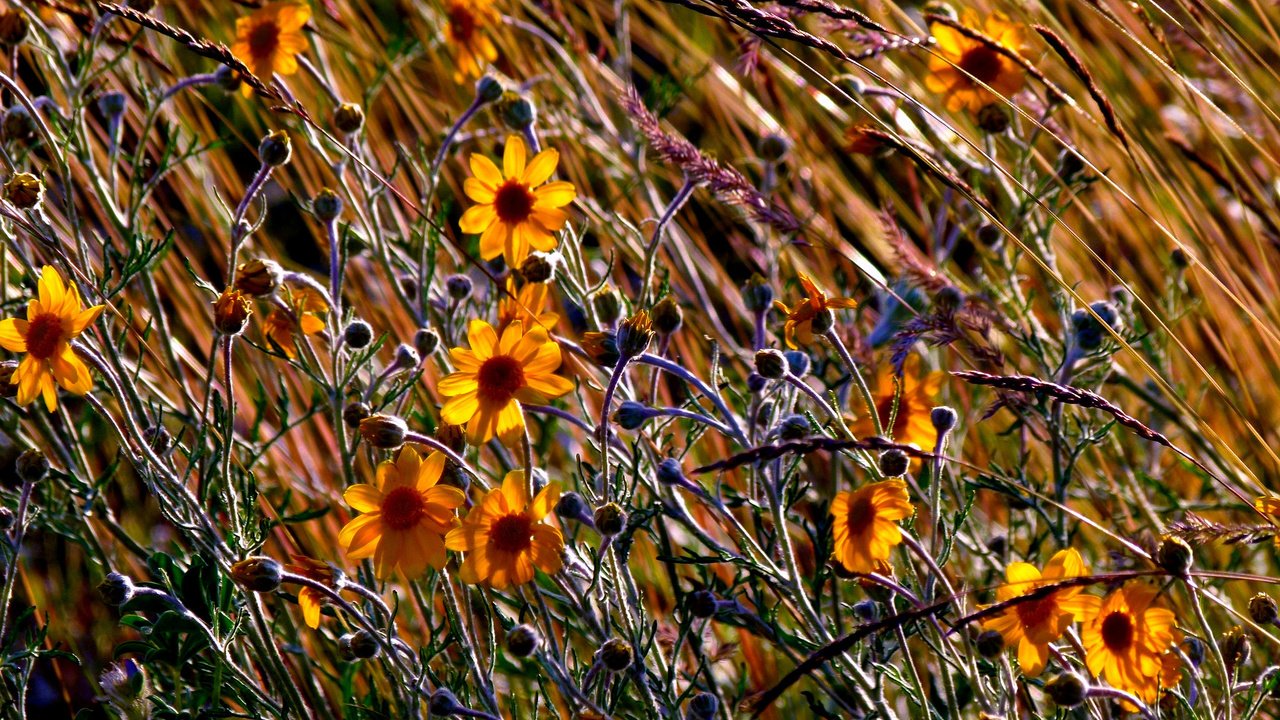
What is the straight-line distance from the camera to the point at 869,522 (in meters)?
1.21

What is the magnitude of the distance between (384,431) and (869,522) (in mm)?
480

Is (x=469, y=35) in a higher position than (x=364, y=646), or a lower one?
higher

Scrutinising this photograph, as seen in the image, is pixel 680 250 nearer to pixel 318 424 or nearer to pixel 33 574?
pixel 318 424

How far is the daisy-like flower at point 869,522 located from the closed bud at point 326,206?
0.72 m

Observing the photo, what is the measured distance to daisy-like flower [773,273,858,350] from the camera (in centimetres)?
134

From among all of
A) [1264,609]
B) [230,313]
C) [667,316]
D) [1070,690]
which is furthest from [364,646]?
[1264,609]

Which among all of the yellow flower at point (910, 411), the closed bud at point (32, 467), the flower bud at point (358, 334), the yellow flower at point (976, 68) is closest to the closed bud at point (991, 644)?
the yellow flower at point (910, 411)

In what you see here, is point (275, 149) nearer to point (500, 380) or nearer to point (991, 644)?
point (500, 380)

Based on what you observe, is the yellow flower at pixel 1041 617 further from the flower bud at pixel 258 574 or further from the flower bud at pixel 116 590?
the flower bud at pixel 116 590

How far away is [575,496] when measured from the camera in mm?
1333

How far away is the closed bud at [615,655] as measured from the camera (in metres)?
1.23

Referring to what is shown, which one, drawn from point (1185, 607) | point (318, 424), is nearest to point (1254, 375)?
point (1185, 607)

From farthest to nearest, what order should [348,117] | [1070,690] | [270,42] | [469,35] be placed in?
[469,35] < [270,42] < [348,117] < [1070,690]

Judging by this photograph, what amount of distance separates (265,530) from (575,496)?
318 mm
